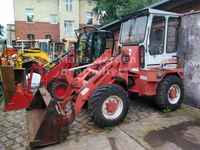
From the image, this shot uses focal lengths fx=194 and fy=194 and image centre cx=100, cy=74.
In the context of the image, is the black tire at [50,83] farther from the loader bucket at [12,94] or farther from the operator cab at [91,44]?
the loader bucket at [12,94]

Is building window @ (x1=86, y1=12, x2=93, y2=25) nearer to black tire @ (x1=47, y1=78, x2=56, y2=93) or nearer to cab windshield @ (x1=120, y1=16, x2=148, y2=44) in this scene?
black tire @ (x1=47, y1=78, x2=56, y2=93)

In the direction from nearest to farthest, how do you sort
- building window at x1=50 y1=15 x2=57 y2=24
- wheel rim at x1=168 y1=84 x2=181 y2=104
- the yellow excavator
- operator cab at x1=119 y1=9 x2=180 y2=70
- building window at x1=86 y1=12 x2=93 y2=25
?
operator cab at x1=119 y1=9 x2=180 y2=70
wheel rim at x1=168 y1=84 x2=181 y2=104
the yellow excavator
building window at x1=50 y1=15 x2=57 y2=24
building window at x1=86 y1=12 x2=93 y2=25

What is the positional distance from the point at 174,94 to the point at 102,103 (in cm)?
217

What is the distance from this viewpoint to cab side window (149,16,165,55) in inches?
180

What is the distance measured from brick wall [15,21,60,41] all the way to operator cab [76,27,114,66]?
19.9m

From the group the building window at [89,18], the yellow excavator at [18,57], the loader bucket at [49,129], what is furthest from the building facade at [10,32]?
the loader bucket at [49,129]

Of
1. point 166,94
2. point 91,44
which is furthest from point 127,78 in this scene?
point 91,44

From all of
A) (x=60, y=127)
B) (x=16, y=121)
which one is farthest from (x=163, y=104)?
(x=16, y=121)

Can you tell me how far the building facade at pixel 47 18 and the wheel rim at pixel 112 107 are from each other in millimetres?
22200

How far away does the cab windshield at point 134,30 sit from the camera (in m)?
4.58

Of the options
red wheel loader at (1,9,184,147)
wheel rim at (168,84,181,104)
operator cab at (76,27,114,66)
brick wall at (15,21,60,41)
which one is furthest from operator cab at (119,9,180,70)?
brick wall at (15,21,60,41)

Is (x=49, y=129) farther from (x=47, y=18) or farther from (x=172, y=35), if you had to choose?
(x=47, y=18)

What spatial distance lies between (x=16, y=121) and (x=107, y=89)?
2281mm

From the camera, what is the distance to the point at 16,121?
443 cm
